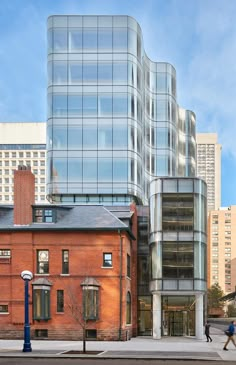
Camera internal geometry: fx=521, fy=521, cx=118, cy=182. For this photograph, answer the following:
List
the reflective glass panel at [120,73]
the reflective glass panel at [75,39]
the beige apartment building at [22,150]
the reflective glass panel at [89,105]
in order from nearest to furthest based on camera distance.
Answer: the reflective glass panel at [89,105] < the reflective glass panel at [120,73] < the reflective glass panel at [75,39] < the beige apartment building at [22,150]

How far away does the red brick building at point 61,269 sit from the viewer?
132ft

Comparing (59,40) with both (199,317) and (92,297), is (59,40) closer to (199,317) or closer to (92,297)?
(92,297)

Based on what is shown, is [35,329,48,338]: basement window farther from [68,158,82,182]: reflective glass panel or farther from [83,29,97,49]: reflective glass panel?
[83,29,97,49]: reflective glass panel

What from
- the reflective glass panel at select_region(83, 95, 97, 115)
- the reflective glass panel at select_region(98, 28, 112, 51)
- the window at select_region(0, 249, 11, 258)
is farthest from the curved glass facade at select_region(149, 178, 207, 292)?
the reflective glass panel at select_region(98, 28, 112, 51)

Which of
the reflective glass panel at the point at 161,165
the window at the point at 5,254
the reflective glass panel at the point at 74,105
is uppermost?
the reflective glass panel at the point at 74,105

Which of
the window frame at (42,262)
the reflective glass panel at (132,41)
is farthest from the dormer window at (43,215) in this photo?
the reflective glass panel at (132,41)

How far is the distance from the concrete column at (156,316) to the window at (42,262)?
996 centimetres

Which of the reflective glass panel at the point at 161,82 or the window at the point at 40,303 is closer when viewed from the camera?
the window at the point at 40,303

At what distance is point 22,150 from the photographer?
189375 millimetres

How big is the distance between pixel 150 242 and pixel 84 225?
739 centimetres

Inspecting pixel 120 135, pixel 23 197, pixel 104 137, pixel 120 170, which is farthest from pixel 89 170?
pixel 23 197

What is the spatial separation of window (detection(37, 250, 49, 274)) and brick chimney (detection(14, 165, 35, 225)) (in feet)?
8.90

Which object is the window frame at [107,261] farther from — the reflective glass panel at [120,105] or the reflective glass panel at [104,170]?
Answer: the reflective glass panel at [120,105]

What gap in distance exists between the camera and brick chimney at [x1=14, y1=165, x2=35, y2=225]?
4203 cm
